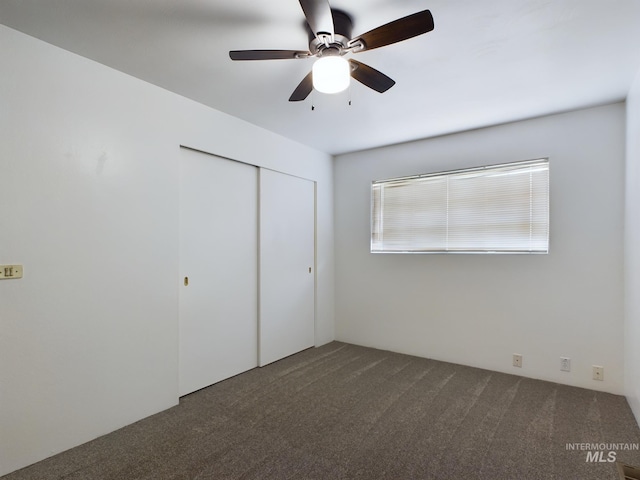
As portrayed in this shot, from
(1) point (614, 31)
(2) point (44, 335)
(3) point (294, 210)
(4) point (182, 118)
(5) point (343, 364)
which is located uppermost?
(1) point (614, 31)

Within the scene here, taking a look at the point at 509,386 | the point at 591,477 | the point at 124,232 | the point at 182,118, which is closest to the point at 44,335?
the point at 124,232

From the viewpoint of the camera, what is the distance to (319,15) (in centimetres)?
159

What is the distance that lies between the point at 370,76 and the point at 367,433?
2.34 m

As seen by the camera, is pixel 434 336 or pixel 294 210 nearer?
pixel 434 336

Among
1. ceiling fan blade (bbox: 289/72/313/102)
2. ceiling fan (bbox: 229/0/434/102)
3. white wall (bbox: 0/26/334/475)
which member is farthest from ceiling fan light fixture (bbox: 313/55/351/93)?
white wall (bbox: 0/26/334/475)

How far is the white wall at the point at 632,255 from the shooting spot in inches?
96.0

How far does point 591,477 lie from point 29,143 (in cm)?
379

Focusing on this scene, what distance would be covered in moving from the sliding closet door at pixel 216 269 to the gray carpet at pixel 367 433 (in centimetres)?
26

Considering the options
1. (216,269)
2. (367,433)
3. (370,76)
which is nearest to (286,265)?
(216,269)

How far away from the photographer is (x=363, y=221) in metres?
4.47

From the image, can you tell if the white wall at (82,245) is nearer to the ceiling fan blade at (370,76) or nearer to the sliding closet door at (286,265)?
the sliding closet door at (286,265)

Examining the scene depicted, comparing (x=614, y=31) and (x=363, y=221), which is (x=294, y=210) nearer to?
(x=363, y=221)

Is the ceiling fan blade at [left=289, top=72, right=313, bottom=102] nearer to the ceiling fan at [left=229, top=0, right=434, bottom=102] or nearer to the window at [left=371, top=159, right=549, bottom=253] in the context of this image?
the ceiling fan at [left=229, top=0, right=434, bottom=102]

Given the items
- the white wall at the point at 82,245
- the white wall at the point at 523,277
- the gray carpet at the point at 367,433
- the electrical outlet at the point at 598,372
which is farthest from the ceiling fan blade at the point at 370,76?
the electrical outlet at the point at 598,372
